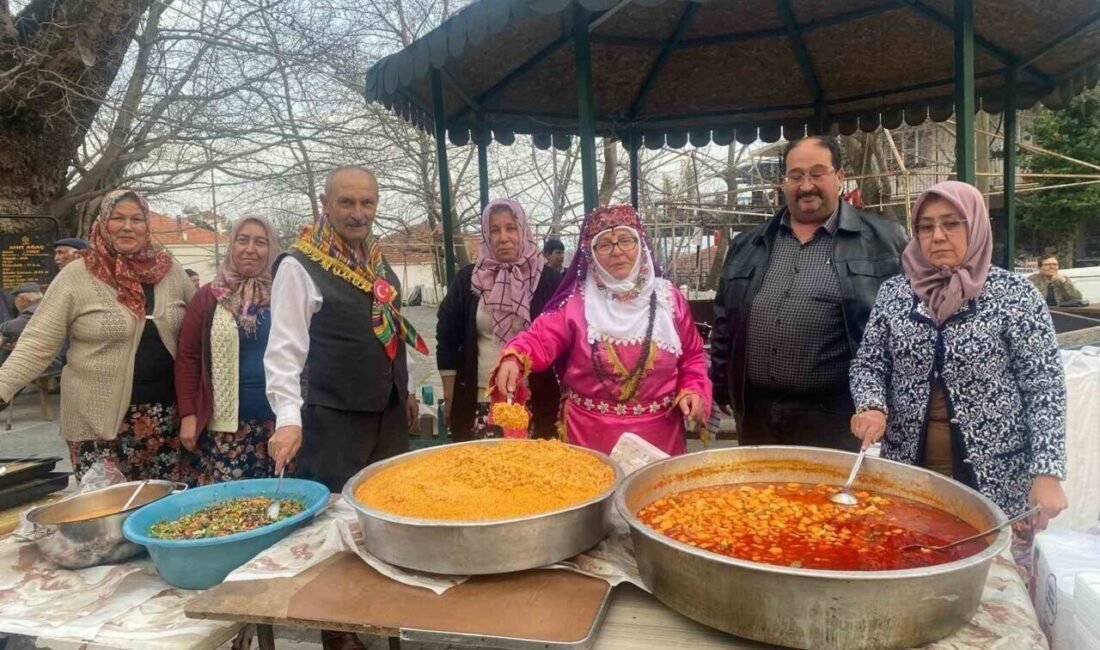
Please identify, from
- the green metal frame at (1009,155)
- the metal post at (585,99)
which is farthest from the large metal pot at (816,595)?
the green metal frame at (1009,155)

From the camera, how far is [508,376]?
2.19 metres

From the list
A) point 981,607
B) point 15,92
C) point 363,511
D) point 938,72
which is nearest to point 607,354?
point 363,511

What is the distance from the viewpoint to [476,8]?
114 inches

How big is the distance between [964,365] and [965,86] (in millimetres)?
1800

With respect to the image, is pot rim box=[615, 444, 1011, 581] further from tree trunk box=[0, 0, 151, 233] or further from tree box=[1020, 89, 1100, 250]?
tree box=[1020, 89, 1100, 250]

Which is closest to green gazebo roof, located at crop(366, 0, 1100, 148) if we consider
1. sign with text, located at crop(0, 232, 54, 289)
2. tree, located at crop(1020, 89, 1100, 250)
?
sign with text, located at crop(0, 232, 54, 289)

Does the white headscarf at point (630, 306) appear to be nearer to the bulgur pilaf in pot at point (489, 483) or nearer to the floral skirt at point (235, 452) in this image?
the bulgur pilaf in pot at point (489, 483)

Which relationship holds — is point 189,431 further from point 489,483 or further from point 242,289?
point 489,483

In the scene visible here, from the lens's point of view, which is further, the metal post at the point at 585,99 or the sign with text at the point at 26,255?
the sign with text at the point at 26,255

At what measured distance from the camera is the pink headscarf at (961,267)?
1942 millimetres

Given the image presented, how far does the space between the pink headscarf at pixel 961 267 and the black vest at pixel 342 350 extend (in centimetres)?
182

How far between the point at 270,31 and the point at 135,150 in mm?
2588

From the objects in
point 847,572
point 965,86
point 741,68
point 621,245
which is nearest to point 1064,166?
point 741,68

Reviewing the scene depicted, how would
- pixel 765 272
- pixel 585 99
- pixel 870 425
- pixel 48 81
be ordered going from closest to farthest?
pixel 870 425 → pixel 765 272 → pixel 585 99 → pixel 48 81
